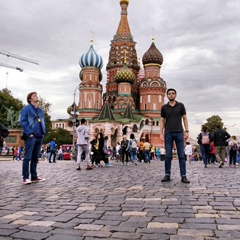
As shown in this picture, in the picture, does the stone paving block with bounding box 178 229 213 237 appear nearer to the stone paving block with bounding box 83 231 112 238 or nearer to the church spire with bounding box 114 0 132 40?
the stone paving block with bounding box 83 231 112 238

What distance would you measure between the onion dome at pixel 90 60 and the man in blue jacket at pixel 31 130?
63.5 meters

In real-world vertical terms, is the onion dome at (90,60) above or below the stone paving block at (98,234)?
above

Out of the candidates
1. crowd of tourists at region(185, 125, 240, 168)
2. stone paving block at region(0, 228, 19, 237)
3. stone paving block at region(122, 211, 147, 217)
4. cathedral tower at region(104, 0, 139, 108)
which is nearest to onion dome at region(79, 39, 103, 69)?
cathedral tower at region(104, 0, 139, 108)

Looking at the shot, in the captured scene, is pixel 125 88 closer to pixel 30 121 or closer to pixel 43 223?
pixel 30 121

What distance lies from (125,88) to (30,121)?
61.0 meters

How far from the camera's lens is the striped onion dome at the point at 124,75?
67.7 m

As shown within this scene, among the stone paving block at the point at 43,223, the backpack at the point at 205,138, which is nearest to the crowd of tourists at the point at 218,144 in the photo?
the backpack at the point at 205,138

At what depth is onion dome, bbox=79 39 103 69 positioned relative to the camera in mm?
70062

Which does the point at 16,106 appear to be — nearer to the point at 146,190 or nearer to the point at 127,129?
the point at 127,129

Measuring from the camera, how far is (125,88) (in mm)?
67875

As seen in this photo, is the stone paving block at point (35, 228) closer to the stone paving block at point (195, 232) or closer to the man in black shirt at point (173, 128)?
the stone paving block at point (195, 232)

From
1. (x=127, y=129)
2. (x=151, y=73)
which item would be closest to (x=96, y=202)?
(x=127, y=129)

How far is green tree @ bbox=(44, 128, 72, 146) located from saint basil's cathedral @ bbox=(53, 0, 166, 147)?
429cm

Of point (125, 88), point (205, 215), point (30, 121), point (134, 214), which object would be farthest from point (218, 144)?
point (125, 88)
